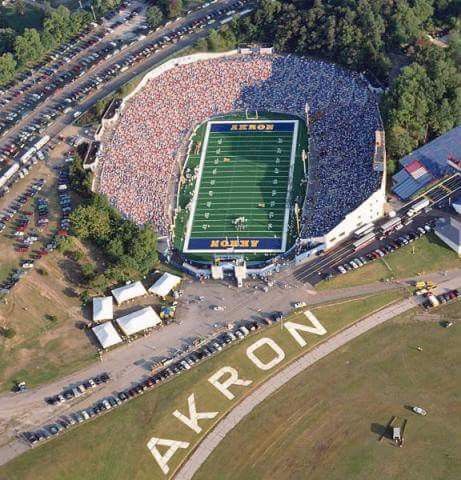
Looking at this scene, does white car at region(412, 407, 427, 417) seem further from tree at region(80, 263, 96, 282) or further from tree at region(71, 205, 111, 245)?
tree at region(71, 205, 111, 245)

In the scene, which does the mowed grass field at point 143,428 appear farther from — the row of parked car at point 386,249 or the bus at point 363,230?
the bus at point 363,230

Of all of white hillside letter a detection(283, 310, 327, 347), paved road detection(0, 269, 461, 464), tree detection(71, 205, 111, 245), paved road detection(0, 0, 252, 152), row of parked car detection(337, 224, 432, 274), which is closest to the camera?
paved road detection(0, 269, 461, 464)

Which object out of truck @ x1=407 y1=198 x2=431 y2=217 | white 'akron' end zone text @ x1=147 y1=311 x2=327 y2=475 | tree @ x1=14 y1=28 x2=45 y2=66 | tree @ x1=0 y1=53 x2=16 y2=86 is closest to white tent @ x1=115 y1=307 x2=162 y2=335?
white 'akron' end zone text @ x1=147 y1=311 x2=327 y2=475

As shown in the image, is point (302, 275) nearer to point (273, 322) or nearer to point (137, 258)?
point (273, 322)

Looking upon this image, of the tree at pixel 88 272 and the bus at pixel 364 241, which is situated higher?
the tree at pixel 88 272

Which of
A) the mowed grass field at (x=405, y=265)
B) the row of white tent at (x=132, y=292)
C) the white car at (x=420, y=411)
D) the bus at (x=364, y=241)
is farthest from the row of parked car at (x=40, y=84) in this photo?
the white car at (x=420, y=411)

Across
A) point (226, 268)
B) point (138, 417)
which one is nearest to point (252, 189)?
point (226, 268)
